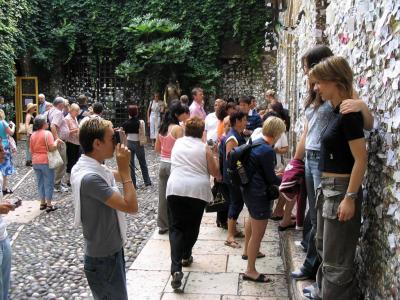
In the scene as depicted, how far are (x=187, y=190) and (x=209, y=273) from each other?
0.98m

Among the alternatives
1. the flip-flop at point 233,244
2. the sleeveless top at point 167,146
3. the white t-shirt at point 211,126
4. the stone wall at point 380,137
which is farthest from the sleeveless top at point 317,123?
the white t-shirt at point 211,126

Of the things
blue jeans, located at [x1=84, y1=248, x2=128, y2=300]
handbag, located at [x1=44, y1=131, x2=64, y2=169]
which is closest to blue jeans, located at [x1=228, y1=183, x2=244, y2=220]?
blue jeans, located at [x1=84, y1=248, x2=128, y2=300]

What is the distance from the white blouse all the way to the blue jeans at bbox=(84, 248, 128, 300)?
1499mm

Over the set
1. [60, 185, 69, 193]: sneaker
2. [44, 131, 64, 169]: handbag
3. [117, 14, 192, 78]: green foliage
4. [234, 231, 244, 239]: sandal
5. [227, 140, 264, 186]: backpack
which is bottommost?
[60, 185, 69, 193]: sneaker

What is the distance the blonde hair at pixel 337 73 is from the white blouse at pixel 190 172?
1812mm

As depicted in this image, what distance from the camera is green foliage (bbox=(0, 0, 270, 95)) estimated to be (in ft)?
49.8

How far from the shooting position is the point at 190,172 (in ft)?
14.3

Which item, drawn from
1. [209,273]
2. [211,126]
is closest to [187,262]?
[209,273]

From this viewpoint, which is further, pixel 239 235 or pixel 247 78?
pixel 247 78

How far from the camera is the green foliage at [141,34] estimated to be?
49.8 feet

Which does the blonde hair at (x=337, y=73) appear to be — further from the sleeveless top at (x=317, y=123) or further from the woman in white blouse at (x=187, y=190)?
the woman in white blouse at (x=187, y=190)

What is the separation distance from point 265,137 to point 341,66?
170cm

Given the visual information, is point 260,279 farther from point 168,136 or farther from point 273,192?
point 168,136

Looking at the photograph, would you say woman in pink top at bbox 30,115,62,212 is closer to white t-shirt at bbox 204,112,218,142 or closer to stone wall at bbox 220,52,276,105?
white t-shirt at bbox 204,112,218,142
